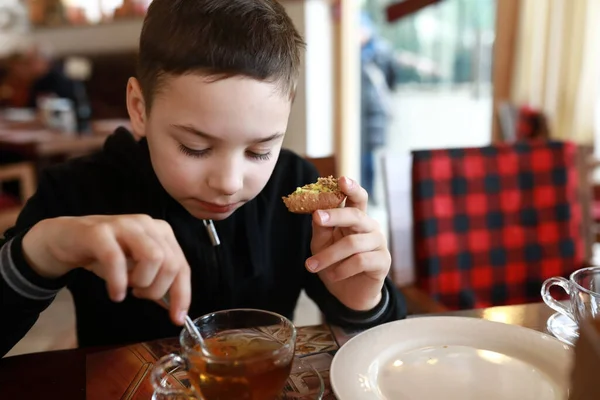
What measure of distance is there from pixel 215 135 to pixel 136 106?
9.5 inches

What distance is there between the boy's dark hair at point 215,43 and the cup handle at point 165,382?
0.40 meters

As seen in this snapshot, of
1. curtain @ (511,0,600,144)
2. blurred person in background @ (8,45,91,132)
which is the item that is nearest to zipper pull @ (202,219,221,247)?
curtain @ (511,0,600,144)

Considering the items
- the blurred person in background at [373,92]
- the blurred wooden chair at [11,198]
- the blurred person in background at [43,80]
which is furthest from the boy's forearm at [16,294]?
the blurred person in background at [43,80]

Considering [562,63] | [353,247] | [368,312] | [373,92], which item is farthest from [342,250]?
[373,92]

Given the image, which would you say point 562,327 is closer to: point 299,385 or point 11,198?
point 299,385

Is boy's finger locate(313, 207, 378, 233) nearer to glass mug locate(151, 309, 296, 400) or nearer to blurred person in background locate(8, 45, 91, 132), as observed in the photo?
glass mug locate(151, 309, 296, 400)

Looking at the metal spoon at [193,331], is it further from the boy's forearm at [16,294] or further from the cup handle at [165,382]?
the boy's forearm at [16,294]

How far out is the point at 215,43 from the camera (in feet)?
2.71

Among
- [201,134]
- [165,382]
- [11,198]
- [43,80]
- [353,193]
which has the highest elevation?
[43,80]

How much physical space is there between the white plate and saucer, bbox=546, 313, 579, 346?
7 centimetres

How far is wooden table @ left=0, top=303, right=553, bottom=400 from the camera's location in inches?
29.6

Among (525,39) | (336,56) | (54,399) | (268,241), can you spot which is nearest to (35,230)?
(54,399)

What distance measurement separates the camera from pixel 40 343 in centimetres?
240

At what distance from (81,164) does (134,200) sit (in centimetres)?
14
